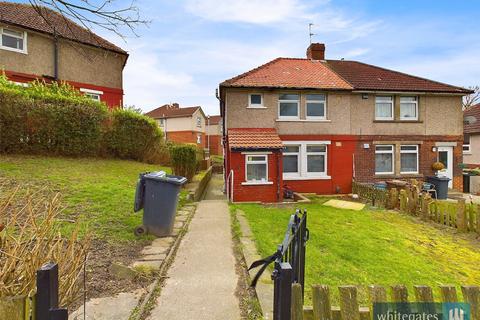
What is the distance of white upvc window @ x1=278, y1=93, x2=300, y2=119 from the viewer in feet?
49.1

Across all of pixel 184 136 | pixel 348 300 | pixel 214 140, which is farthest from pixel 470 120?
pixel 214 140

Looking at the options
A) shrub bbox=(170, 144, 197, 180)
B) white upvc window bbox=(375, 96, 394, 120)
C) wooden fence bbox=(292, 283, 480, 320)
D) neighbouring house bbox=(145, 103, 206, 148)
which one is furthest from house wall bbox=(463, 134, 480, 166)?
neighbouring house bbox=(145, 103, 206, 148)

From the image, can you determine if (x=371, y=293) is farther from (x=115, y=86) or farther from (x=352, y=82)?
(x=115, y=86)

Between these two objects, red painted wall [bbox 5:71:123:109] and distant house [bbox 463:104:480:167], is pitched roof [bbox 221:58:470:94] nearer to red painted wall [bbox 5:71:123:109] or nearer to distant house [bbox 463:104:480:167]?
red painted wall [bbox 5:71:123:109]

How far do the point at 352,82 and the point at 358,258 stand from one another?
12.6m

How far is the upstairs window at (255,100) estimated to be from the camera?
1461 centimetres

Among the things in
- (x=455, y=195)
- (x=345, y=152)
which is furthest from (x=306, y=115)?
(x=455, y=195)

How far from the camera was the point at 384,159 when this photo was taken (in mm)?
15984

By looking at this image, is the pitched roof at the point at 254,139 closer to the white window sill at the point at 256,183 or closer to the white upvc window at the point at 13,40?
the white window sill at the point at 256,183

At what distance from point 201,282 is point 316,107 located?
498 inches

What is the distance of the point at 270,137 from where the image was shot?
13523mm

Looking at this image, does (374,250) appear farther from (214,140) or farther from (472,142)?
(214,140)

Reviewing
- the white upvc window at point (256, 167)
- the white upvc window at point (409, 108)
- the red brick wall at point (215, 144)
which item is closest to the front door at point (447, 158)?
the white upvc window at point (409, 108)

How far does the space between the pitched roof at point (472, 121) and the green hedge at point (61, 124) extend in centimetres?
2643
